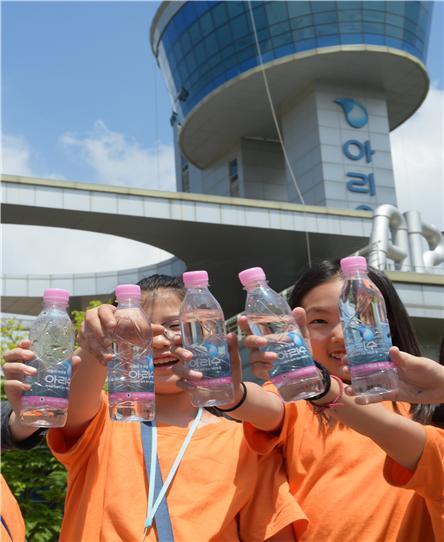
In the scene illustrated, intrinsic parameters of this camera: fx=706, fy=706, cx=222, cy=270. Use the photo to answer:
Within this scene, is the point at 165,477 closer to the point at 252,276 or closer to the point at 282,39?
the point at 252,276

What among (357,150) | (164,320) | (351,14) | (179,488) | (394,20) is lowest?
(179,488)

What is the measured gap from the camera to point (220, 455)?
3098 mm

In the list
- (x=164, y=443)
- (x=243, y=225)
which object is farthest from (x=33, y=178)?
(x=164, y=443)

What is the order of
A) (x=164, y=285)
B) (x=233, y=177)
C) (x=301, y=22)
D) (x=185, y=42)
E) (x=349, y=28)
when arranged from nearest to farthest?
Answer: (x=164, y=285) → (x=349, y=28) → (x=301, y=22) → (x=185, y=42) → (x=233, y=177)

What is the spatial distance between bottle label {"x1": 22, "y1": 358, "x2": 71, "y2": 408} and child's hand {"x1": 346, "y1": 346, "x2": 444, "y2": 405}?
1031 mm

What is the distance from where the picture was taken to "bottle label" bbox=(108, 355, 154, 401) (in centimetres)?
252

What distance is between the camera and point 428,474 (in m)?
2.59

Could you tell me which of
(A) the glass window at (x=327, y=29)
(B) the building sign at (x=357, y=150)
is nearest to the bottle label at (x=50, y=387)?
(B) the building sign at (x=357, y=150)

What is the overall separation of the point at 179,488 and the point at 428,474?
1.01m

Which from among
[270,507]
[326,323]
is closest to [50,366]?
[270,507]

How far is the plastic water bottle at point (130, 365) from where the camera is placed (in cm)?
251

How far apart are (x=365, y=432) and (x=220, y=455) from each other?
75 centimetres

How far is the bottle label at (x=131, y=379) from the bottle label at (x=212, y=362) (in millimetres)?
185

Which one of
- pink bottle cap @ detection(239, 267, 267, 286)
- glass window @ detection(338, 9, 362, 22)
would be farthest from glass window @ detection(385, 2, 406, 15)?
pink bottle cap @ detection(239, 267, 267, 286)
